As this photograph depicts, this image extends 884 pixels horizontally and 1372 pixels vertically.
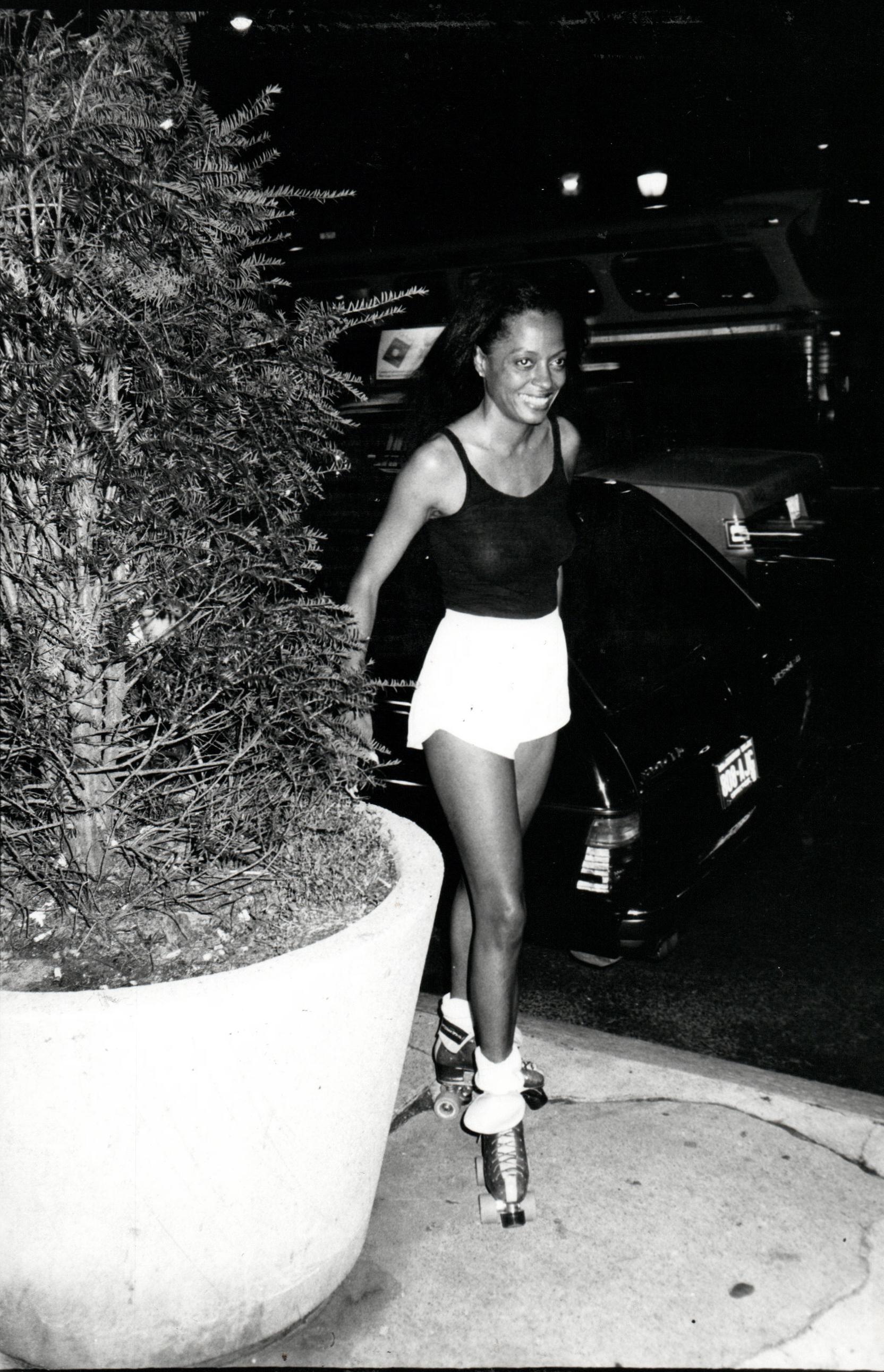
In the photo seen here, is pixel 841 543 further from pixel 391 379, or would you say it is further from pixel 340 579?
pixel 340 579

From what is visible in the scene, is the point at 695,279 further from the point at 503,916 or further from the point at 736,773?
the point at 503,916

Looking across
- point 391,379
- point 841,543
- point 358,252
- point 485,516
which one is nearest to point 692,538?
point 485,516

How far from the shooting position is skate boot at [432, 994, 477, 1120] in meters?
3.10

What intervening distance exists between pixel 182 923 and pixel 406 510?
1081 mm

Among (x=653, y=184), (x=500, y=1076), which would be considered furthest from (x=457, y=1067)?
(x=653, y=184)

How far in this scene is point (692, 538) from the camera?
176 inches

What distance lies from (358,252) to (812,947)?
39.4 ft

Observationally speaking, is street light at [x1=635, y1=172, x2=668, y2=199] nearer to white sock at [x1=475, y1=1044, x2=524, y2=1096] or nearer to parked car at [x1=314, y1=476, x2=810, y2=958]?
parked car at [x1=314, y1=476, x2=810, y2=958]

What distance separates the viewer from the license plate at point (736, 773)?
3.88 metres

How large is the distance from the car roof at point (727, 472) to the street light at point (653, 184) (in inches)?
270

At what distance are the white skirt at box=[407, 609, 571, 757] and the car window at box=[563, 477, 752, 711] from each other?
88 cm

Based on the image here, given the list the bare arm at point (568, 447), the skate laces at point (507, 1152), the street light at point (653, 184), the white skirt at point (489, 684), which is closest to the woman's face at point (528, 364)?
the bare arm at point (568, 447)

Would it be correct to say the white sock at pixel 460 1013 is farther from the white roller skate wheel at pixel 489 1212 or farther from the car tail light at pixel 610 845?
the car tail light at pixel 610 845

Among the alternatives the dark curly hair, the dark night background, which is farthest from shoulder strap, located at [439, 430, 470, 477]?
the dark night background
